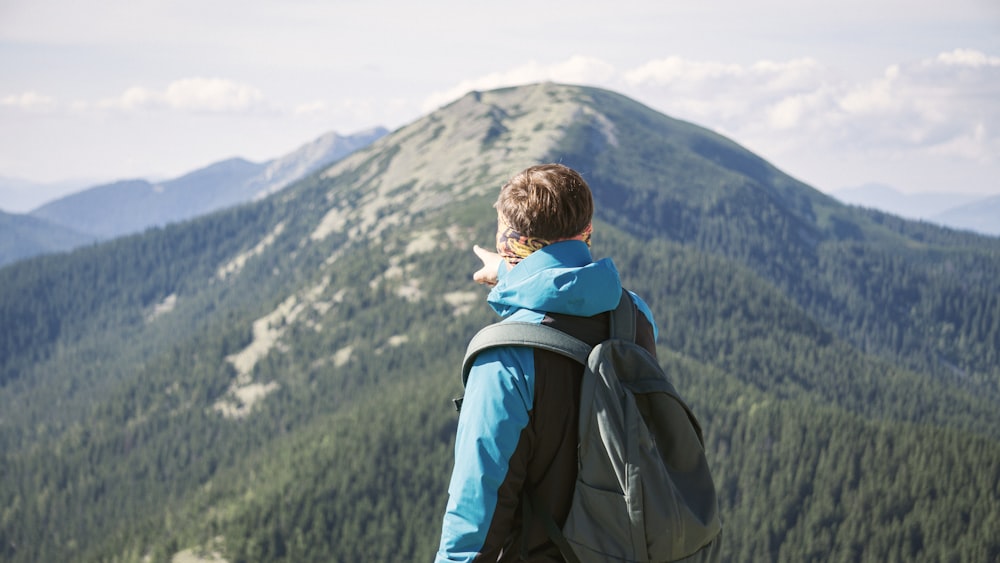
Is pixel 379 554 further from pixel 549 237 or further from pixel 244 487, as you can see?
pixel 549 237

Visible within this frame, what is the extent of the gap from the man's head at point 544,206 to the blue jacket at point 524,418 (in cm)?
14

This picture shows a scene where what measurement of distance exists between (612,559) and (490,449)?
1.23m

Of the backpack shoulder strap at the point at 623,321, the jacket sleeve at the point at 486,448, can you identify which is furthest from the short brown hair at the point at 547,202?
the jacket sleeve at the point at 486,448

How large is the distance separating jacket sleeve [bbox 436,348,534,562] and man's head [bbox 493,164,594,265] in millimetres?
1008

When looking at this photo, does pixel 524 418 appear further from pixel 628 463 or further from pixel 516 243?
pixel 516 243

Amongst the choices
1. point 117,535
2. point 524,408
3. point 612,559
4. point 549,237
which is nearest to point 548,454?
point 524,408

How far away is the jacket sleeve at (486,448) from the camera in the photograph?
6.17 m

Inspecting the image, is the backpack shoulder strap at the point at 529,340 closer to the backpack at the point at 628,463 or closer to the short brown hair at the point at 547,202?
the backpack at the point at 628,463

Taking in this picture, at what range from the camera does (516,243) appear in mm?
6840

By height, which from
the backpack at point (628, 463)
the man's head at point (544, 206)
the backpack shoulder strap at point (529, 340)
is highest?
the man's head at point (544, 206)

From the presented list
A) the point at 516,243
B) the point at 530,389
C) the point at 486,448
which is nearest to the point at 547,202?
the point at 516,243

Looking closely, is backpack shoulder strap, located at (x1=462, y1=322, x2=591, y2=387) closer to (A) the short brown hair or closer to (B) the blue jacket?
(B) the blue jacket

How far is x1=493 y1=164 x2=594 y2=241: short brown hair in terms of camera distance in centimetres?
656

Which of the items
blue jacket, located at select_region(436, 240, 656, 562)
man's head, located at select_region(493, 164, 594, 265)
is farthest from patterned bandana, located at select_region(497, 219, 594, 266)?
blue jacket, located at select_region(436, 240, 656, 562)
